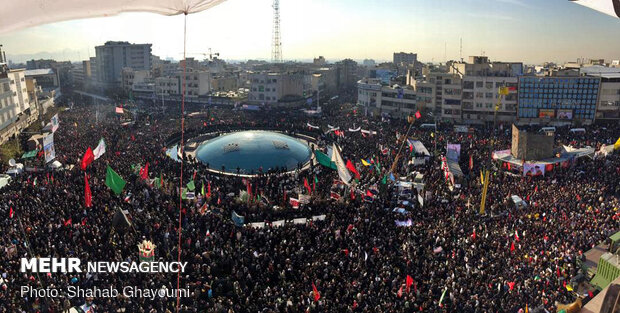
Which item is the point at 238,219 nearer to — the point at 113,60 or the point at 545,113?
the point at 545,113

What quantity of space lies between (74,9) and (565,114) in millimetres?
49108

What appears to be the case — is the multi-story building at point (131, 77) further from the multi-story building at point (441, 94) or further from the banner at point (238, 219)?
the banner at point (238, 219)

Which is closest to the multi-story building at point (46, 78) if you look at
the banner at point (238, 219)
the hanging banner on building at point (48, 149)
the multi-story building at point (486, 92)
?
the hanging banner on building at point (48, 149)

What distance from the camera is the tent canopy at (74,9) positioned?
2.58 metres

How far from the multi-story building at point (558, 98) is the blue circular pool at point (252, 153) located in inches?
1016

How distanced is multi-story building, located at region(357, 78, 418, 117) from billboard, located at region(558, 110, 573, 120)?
14956mm

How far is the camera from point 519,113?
44562 mm

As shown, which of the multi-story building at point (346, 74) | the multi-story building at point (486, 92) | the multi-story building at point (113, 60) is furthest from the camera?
the multi-story building at point (346, 74)

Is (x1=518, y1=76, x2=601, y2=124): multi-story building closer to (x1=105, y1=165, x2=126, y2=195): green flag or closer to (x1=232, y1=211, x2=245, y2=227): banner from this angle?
(x1=232, y1=211, x2=245, y2=227): banner

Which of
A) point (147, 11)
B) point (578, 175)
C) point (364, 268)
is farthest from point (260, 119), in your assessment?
point (147, 11)

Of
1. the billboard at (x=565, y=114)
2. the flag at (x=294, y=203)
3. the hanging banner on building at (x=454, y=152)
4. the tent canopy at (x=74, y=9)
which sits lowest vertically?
the flag at (x=294, y=203)

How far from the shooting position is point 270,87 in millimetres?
60000

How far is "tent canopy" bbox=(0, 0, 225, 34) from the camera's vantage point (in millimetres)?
2580

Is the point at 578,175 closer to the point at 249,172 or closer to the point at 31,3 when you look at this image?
the point at 249,172
